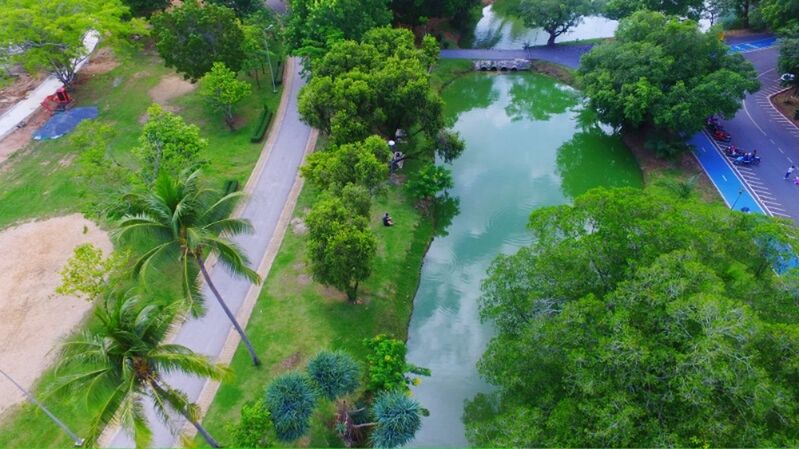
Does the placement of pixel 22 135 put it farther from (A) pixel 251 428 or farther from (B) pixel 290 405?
(B) pixel 290 405

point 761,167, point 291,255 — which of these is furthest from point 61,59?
point 761,167

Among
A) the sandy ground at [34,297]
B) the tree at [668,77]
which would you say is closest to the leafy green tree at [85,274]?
the sandy ground at [34,297]

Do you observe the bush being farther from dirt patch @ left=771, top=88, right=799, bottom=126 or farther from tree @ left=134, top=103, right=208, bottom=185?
dirt patch @ left=771, top=88, right=799, bottom=126

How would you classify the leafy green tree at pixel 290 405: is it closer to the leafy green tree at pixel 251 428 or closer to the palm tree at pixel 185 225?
the leafy green tree at pixel 251 428

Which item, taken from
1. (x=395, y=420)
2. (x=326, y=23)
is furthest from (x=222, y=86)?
(x=395, y=420)

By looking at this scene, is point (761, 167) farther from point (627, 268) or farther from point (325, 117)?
point (325, 117)

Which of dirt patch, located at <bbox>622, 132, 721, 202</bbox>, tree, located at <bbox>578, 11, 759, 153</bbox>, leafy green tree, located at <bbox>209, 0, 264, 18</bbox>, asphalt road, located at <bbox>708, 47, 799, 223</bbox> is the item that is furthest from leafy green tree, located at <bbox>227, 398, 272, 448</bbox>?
leafy green tree, located at <bbox>209, 0, 264, 18</bbox>
